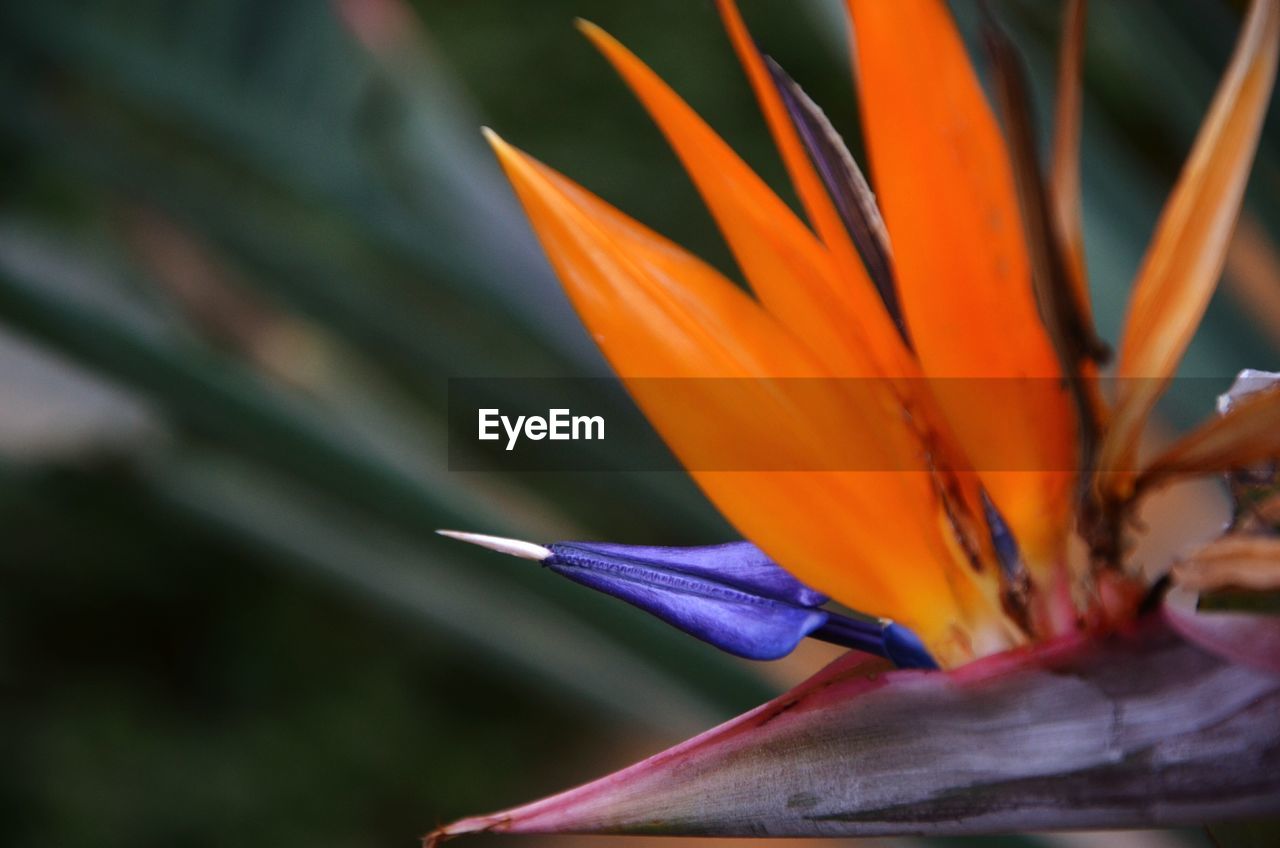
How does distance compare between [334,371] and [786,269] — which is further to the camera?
[334,371]

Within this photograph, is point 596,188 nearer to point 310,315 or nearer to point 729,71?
point 729,71

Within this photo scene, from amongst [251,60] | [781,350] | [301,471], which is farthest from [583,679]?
[781,350]

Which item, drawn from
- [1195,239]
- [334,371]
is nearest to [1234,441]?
[1195,239]

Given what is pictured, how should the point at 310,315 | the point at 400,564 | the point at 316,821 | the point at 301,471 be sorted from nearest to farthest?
the point at 301,471 < the point at 310,315 < the point at 400,564 < the point at 316,821

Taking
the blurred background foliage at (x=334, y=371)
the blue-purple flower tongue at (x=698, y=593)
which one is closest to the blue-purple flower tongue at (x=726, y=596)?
the blue-purple flower tongue at (x=698, y=593)

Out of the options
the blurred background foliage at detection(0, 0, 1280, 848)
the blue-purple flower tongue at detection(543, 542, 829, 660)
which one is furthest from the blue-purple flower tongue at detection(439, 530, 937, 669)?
the blurred background foliage at detection(0, 0, 1280, 848)

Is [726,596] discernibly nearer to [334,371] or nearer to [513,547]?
[513,547]
